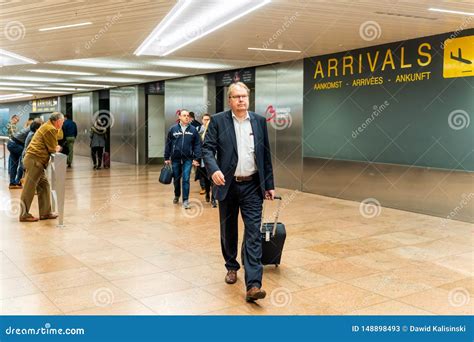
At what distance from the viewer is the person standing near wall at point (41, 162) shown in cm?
728

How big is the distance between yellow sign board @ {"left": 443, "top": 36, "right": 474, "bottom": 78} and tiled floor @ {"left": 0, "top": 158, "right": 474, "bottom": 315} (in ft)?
7.34

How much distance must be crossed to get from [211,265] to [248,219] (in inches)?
45.7

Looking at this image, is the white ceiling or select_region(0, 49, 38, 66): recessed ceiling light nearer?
the white ceiling

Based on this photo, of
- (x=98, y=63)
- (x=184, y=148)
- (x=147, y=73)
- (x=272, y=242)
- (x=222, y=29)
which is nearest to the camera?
(x=272, y=242)

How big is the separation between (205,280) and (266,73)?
8.38m

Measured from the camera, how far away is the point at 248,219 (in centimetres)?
432

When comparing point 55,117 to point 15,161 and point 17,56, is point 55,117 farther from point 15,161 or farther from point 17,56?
point 15,161

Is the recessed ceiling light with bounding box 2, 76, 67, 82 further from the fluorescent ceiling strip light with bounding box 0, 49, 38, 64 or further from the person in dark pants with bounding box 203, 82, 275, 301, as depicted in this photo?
the person in dark pants with bounding box 203, 82, 275, 301

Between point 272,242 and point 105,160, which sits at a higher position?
point 272,242

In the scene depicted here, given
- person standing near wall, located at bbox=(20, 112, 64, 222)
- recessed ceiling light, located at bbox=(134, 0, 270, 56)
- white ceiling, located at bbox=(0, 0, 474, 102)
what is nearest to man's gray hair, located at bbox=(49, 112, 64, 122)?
person standing near wall, located at bbox=(20, 112, 64, 222)

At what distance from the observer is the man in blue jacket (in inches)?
346

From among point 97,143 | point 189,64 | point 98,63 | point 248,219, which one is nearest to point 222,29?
point 248,219

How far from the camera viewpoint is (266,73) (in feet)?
40.8

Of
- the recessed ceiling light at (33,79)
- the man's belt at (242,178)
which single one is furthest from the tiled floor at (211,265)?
the recessed ceiling light at (33,79)
